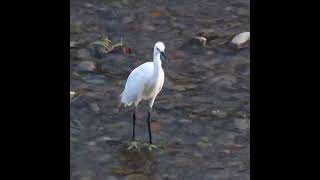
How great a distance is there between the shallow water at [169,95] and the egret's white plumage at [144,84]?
0.35 metres

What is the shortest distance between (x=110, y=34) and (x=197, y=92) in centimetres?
229

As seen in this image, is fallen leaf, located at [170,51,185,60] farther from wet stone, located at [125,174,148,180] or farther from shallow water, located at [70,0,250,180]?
wet stone, located at [125,174,148,180]

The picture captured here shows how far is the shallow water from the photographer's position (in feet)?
27.5

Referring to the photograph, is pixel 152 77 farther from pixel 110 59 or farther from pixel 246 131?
pixel 110 59

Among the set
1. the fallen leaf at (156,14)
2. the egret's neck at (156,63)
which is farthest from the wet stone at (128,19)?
the egret's neck at (156,63)

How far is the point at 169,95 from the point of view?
9.93 meters

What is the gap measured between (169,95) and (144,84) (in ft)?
3.74

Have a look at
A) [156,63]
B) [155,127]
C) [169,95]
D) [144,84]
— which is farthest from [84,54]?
[156,63]

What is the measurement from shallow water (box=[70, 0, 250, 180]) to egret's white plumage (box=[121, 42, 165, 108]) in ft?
1.16

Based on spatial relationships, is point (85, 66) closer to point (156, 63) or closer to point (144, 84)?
point (144, 84)

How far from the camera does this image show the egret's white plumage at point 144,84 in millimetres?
8789

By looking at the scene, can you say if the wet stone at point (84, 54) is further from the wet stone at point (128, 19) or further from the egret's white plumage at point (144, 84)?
the egret's white plumage at point (144, 84)

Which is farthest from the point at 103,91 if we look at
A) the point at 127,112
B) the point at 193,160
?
the point at 193,160

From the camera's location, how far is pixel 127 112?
31.0 feet
